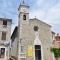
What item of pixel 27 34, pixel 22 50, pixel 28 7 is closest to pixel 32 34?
pixel 27 34

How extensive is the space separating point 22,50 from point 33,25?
5.80 metres

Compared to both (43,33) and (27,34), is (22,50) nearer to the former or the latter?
(27,34)

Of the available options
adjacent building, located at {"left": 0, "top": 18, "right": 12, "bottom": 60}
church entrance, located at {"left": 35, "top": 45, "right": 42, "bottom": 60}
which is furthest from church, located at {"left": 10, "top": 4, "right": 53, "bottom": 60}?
adjacent building, located at {"left": 0, "top": 18, "right": 12, "bottom": 60}

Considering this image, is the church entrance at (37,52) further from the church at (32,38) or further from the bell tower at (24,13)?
the bell tower at (24,13)

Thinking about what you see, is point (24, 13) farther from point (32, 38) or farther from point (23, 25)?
point (32, 38)

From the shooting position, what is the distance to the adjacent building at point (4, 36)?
2788cm

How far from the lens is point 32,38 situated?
3047 centimetres

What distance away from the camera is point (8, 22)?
97.3 feet

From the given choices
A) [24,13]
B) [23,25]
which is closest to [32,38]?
[23,25]

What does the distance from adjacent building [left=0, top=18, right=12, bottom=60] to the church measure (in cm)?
228

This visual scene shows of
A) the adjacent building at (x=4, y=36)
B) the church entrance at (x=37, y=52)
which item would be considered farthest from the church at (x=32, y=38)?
the adjacent building at (x=4, y=36)

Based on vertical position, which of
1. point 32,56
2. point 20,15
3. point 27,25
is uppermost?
point 20,15

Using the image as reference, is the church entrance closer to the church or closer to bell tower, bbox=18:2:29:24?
the church

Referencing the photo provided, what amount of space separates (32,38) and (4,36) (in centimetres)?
574
